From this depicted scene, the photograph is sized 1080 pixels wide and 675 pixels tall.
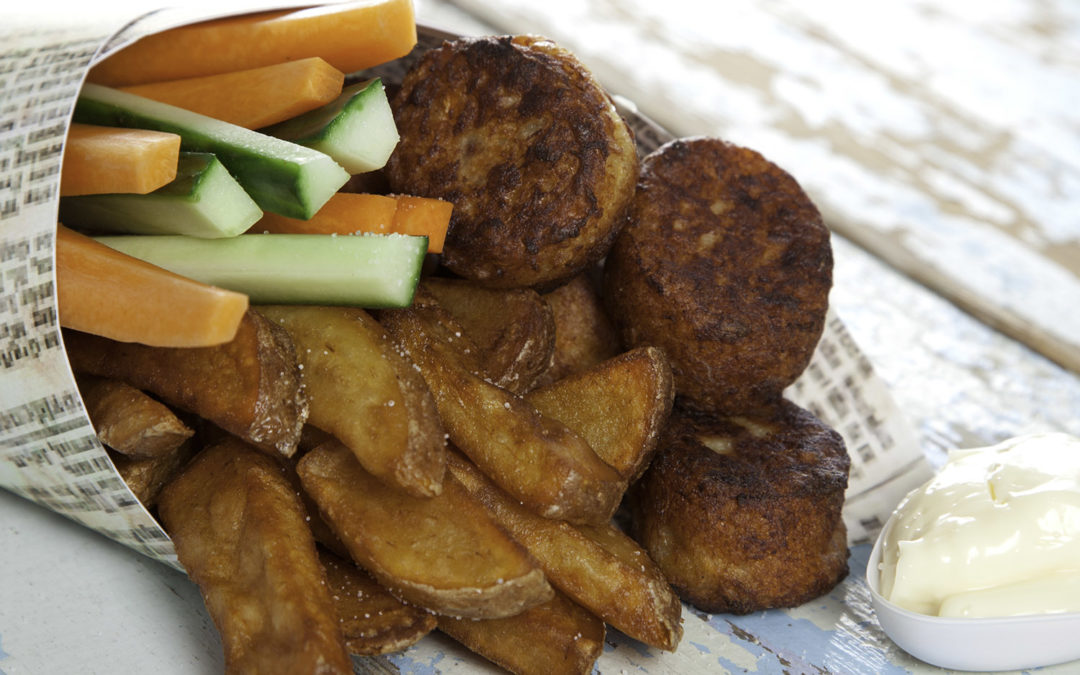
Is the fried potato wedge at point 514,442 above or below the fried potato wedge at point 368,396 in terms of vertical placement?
below

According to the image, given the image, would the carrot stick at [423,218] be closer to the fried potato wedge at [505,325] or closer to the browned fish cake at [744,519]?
the fried potato wedge at [505,325]

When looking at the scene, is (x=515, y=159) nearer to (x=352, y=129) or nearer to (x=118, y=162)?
(x=352, y=129)

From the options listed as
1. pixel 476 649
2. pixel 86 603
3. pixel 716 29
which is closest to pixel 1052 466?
pixel 476 649

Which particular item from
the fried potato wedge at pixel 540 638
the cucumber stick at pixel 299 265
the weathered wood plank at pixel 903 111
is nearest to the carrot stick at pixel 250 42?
the cucumber stick at pixel 299 265

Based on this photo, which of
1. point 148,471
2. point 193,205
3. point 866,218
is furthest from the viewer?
point 866,218

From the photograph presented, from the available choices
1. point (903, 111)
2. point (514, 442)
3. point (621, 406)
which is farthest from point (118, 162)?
point (903, 111)

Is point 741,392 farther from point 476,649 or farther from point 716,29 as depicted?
point 716,29
